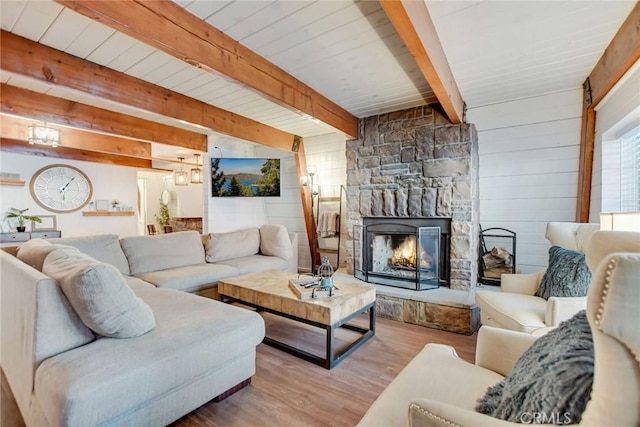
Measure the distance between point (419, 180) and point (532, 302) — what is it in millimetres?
1732

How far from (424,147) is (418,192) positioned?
530 mm

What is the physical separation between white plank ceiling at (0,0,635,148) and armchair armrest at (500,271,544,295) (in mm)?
1790

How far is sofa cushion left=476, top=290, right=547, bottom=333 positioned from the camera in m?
1.95

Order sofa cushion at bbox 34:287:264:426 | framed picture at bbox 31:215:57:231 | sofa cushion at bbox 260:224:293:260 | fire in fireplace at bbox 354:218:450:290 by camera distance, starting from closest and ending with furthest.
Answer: sofa cushion at bbox 34:287:264:426 → fire in fireplace at bbox 354:218:450:290 → sofa cushion at bbox 260:224:293:260 → framed picture at bbox 31:215:57:231

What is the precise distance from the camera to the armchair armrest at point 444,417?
30.0 inches

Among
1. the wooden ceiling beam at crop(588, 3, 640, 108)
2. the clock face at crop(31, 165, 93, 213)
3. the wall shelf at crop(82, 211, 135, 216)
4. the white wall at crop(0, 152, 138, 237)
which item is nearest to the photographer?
the wooden ceiling beam at crop(588, 3, 640, 108)

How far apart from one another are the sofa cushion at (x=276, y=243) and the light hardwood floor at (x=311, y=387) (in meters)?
1.70

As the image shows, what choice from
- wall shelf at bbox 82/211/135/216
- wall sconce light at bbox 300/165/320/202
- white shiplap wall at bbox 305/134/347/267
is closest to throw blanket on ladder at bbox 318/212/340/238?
white shiplap wall at bbox 305/134/347/267

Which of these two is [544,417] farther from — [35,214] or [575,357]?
[35,214]

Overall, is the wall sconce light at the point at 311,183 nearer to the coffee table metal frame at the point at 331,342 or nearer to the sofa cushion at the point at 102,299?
the coffee table metal frame at the point at 331,342

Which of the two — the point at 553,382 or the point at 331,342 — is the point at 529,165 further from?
the point at 553,382

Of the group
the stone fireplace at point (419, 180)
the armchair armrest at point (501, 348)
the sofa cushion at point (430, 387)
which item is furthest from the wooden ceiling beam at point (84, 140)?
the armchair armrest at point (501, 348)

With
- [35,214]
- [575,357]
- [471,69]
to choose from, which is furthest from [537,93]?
[35,214]

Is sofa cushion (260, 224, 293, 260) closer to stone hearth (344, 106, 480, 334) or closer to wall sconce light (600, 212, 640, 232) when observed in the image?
stone hearth (344, 106, 480, 334)
